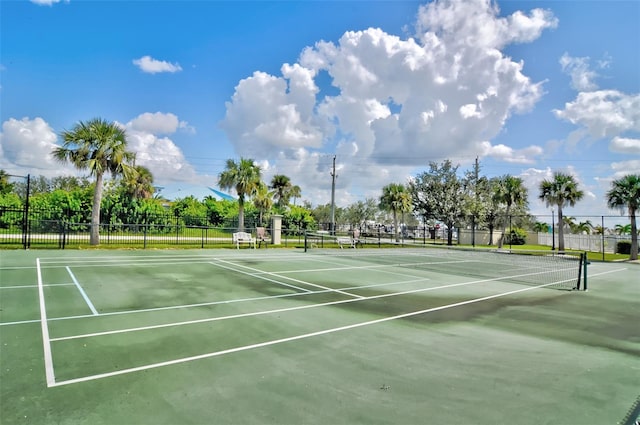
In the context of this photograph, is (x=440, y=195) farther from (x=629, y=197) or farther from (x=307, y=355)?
(x=307, y=355)

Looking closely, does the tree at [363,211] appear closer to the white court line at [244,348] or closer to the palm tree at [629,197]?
the palm tree at [629,197]

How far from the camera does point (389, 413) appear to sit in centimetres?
315

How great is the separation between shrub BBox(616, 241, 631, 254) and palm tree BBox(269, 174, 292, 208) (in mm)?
32210

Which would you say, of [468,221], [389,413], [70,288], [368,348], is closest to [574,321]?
[368,348]

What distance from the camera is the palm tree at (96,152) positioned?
64.5 feet

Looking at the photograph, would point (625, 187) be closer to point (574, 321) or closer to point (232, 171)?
point (574, 321)

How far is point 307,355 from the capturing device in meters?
4.57

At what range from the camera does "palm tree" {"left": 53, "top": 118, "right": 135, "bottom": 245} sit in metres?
19.7

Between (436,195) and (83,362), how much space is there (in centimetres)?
4205

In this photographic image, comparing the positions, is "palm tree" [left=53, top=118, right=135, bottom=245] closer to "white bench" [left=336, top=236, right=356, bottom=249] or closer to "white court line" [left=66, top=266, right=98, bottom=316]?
"white court line" [left=66, top=266, right=98, bottom=316]

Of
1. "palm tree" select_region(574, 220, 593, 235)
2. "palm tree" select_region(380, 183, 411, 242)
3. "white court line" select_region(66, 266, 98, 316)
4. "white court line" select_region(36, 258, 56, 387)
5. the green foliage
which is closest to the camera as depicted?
"white court line" select_region(36, 258, 56, 387)

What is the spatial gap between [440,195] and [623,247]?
17226 millimetres

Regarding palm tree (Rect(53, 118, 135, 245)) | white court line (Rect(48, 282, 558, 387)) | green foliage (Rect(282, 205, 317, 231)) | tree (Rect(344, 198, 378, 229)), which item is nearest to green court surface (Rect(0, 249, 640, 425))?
white court line (Rect(48, 282, 558, 387))

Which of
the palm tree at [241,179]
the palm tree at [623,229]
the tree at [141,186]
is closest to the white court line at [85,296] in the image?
the palm tree at [241,179]
